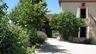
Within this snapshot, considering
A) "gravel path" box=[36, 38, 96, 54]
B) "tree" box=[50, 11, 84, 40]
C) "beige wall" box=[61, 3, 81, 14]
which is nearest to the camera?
"gravel path" box=[36, 38, 96, 54]

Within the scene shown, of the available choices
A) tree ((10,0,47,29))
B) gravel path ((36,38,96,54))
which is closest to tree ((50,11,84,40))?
gravel path ((36,38,96,54))

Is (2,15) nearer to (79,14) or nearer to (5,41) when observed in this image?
(5,41)

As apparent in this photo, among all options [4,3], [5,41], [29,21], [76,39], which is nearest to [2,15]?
[4,3]

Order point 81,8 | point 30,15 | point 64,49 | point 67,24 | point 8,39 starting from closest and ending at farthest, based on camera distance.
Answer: point 8,39 < point 30,15 < point 64,49 < point 67,24 < point 81,8

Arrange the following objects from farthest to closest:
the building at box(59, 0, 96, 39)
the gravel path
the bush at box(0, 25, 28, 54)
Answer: the building at box(59, 0, 96, 39), the gravel path, the bush at box(0, 25, 28, 54)

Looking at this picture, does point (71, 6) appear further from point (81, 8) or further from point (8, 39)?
point (8, 39)

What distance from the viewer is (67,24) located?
32.1 metres

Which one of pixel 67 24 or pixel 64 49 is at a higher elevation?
pixel 67 24

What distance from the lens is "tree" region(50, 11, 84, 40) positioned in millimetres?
31997

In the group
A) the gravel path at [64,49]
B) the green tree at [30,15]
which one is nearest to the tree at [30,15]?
the green tree at [30,15]

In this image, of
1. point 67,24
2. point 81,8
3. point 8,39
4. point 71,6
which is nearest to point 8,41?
point 8,39

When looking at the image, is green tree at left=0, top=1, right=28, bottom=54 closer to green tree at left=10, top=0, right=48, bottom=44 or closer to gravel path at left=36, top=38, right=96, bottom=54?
gravel path at left=36, top=38, right=96, bottom=54

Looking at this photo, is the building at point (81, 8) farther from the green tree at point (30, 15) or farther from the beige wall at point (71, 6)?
the green tree at point (30, 15)

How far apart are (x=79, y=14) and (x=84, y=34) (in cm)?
333
